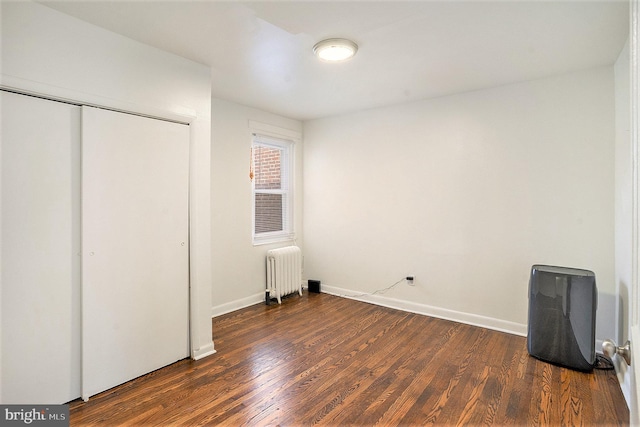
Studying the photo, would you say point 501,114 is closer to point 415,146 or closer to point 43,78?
point 415,146

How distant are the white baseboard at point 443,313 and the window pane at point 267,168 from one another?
5.65 ft

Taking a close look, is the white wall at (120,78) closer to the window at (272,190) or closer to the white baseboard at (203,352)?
the white baseboard at (203,352)

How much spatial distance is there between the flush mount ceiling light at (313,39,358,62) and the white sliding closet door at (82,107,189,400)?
1302mm

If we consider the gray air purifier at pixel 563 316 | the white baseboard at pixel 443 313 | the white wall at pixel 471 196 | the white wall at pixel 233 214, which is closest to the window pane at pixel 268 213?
the white wall at pixel 233 214

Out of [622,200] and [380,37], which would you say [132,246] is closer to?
[380,37]

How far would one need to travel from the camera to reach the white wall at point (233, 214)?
158 inches

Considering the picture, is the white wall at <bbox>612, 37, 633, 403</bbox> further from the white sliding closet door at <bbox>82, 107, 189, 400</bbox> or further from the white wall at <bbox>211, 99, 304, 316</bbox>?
the white wall at <bbox>211, 99, 304, 316</bbox>

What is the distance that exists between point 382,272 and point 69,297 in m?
3.27

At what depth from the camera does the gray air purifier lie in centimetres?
270

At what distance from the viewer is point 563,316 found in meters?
Answer: 2.78

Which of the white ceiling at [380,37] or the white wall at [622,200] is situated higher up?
the white ceiling at [380,37]

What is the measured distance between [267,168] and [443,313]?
290 centimetres

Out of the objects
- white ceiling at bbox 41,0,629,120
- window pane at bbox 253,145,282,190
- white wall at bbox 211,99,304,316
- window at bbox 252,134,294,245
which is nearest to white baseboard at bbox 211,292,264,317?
white wall at bbox 211,99,304,316

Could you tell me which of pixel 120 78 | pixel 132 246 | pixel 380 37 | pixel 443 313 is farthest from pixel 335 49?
pixel 443 313
